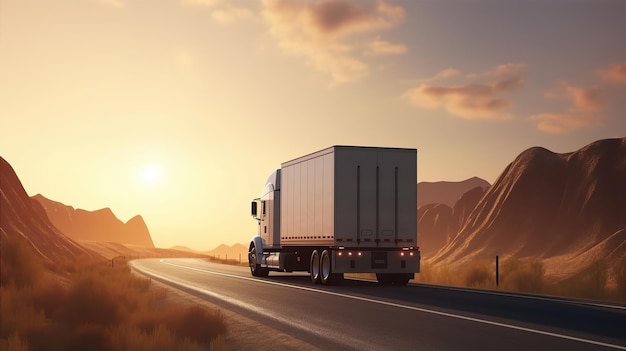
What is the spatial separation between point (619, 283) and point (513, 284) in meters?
3.90

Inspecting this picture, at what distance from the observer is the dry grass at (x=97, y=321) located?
10578mm

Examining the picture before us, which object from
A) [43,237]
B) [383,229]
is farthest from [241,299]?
[43,237]

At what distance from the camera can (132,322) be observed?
12930 millimetres

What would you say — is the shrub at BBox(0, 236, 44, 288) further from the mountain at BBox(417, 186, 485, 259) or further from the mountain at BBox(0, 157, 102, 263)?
the mountain at BBox(417, 186, 485, 259)

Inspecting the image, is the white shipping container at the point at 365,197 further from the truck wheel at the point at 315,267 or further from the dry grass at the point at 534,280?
the dry grass at the point at 534,280

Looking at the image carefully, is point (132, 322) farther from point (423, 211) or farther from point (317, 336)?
point (423, 211)

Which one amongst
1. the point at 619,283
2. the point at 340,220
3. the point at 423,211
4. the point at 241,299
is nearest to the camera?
the point at 241,299

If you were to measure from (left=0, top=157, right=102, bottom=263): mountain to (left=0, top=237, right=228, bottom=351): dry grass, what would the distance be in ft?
139

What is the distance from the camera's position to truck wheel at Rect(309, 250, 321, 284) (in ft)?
83.4

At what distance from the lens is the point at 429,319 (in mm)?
14320

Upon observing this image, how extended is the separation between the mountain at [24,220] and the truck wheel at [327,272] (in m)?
39.6

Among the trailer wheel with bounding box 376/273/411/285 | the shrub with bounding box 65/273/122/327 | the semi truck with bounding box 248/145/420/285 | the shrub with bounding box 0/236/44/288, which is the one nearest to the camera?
the shrub with bounding box 65/273/122/327

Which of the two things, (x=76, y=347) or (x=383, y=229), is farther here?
(x=383, y=229)

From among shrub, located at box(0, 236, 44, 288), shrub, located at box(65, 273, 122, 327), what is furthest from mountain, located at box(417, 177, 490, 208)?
shrub, located at box(65, 273, 122, 327)
